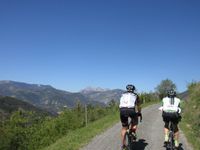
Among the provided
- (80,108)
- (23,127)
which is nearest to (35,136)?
(23,127)

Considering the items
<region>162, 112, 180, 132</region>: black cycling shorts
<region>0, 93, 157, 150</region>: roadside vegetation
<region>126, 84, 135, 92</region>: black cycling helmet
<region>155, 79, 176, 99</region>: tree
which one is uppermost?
<region>155, 79, 176, 99</region>: tree

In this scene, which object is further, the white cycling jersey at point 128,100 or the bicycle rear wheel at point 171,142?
the bicycle rear wheel at point 171,142

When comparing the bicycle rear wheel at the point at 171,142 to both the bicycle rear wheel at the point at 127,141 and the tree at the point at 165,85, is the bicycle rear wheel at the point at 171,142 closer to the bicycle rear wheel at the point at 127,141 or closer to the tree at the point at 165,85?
the bicycle rear wheel at the point at 127,141

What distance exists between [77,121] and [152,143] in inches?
941

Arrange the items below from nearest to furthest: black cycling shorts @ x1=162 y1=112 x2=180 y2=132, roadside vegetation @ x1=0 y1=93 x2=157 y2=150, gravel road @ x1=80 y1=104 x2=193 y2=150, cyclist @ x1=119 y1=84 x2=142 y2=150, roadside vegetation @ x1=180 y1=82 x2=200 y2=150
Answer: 1. cyclist @ x1=119 y1=84 x2=142 y2=150
2. black cycling shorts @ x1=162 y1=112 x2=180 y2=132
3. gravel road @ x1=80 y1=104 x2=193 y2=150
4. roadside vegetation @ x1=180 y1=82 x2=200 y2=150
5. roadside vegetation @ x1=0 y1=93 x2=157 y2=150

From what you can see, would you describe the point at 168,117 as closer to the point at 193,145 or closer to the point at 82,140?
the point at 193,145

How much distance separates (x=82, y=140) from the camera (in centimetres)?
1706

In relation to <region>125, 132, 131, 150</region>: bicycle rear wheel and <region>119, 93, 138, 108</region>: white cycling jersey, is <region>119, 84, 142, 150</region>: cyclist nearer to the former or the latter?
<region>119, 93, 138, 108</region>: white cycling jersey

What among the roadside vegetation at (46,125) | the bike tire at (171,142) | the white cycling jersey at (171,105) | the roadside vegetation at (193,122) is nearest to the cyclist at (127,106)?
the white cycling jersey at (171,105)

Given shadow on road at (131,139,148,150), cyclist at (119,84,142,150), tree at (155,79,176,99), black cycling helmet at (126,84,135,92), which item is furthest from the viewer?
tree at (155,79,176,99)

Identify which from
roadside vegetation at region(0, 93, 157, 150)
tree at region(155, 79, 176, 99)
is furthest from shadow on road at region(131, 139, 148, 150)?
tree at region(155, 79, 176, 99)

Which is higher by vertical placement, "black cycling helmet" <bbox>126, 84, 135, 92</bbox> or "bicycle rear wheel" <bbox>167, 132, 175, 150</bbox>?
"black cycling helmet" <bbox>126, 84, 135, 92</bbox>

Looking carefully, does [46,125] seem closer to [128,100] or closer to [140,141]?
[140,141]

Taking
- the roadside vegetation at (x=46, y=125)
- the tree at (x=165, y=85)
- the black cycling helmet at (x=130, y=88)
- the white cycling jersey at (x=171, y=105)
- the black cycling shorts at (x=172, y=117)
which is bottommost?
the roadside vegetation at (x=46, y=125)
